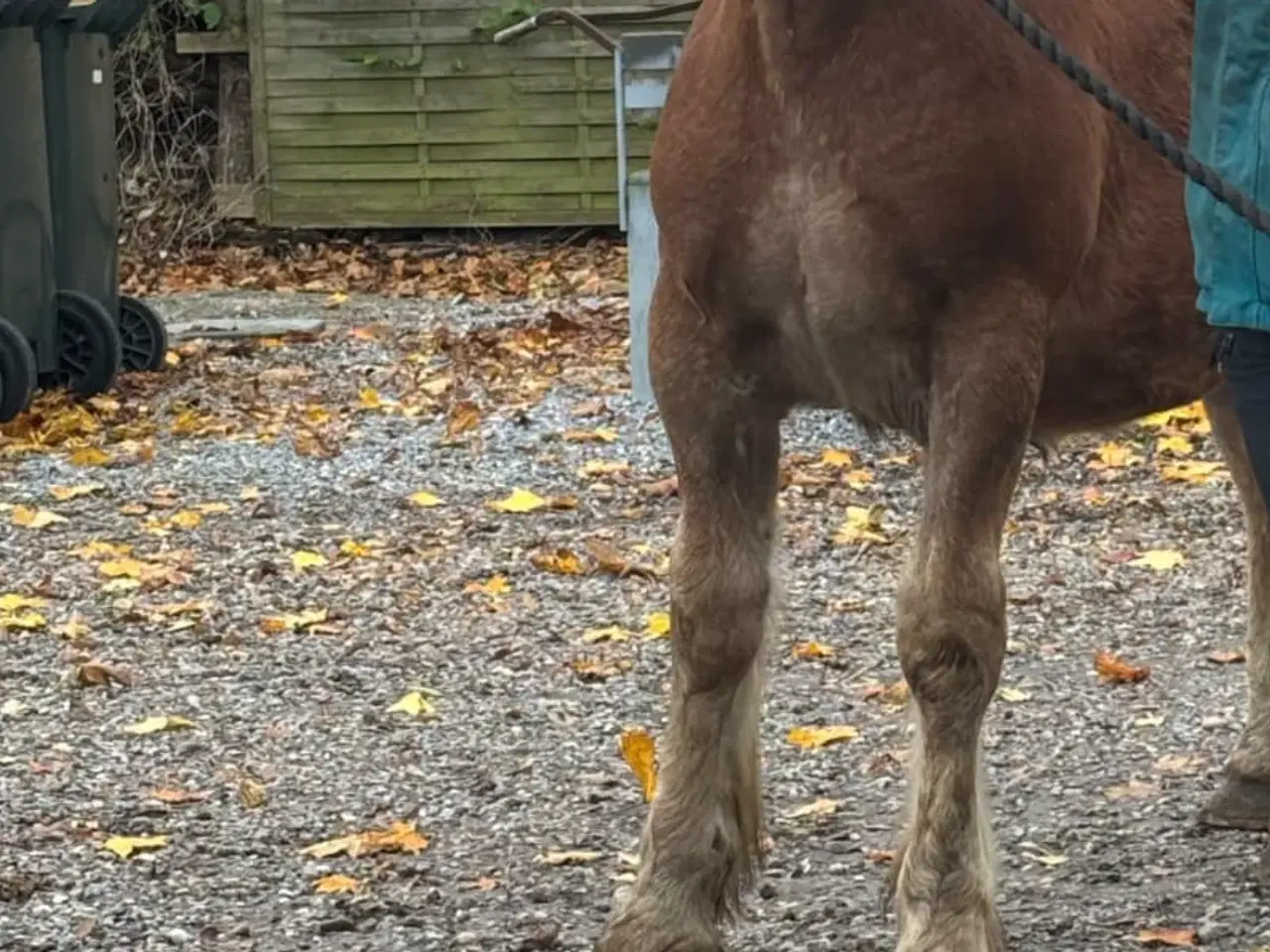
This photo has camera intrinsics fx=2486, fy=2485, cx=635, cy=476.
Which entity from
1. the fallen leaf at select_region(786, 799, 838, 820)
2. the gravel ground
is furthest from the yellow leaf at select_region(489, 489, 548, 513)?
the fallen leaf at select_region(786, 799, 838, 820)

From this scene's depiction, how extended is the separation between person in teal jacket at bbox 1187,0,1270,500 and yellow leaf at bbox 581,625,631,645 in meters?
3.45

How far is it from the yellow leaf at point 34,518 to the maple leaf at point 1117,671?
3.97m

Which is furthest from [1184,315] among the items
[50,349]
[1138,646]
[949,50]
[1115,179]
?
[50,349]

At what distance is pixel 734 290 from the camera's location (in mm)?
3869

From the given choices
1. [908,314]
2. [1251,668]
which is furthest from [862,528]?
[908,314]

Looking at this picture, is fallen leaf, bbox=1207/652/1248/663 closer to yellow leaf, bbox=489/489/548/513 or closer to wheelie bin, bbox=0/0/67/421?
yellow leaf, bbox=489/489/548/513

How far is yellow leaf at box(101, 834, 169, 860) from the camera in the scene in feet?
16.2

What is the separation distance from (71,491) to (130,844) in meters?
4.47

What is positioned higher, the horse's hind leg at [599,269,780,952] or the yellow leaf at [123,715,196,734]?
the horse's hind leg at [599,269,780,952]

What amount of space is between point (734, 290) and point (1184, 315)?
839mm

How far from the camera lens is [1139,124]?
3.34 meters

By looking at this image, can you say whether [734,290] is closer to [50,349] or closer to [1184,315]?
→ [1184,315]

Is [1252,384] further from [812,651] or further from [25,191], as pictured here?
[25,191]

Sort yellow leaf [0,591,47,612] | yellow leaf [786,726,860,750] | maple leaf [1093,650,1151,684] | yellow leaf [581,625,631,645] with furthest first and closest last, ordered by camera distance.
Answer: yellow leaf [0,591,47,612], yellow leaf [581,625,631,645], maple leaf [1093,650,1151,684], yellow leaf [786,726,860,750]
